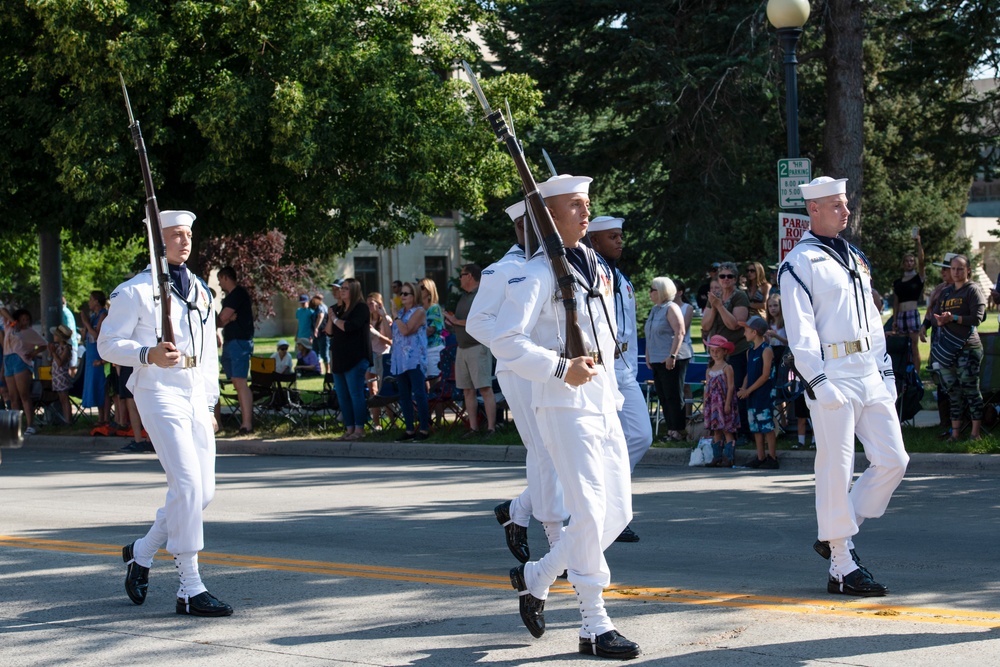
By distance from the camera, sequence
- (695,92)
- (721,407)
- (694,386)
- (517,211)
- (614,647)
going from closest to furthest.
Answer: (614,647)
(517,211)
(721,407)
(694,386)
(695,92)

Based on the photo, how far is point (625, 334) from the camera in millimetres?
8602

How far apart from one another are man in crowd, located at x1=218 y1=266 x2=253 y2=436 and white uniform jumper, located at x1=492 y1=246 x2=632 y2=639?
11682 mm

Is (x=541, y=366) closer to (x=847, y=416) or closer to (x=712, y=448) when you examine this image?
(x=847, y=416)

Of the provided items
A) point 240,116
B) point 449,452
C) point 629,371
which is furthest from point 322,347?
point 629,371

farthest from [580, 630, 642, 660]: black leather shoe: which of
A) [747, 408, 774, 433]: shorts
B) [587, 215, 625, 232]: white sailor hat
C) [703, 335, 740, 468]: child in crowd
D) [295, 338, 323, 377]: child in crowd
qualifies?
[295, 338, 323, 377]: child in crowd

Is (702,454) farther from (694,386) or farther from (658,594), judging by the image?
(658,594)

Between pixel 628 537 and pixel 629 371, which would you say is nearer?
pixel 629 371

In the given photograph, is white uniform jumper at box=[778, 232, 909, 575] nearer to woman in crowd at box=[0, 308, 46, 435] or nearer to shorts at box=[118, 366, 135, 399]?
shorts at box=[118, 366, 135, 399]

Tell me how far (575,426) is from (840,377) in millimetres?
1928

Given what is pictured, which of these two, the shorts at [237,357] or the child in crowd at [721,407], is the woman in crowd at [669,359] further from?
the shorts at [237,357]

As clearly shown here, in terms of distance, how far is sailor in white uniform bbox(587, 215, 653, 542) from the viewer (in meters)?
8.53

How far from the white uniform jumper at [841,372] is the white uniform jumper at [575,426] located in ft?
4.81

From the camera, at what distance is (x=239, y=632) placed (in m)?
6.64

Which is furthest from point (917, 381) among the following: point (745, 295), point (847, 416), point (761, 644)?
point (761, 644)
